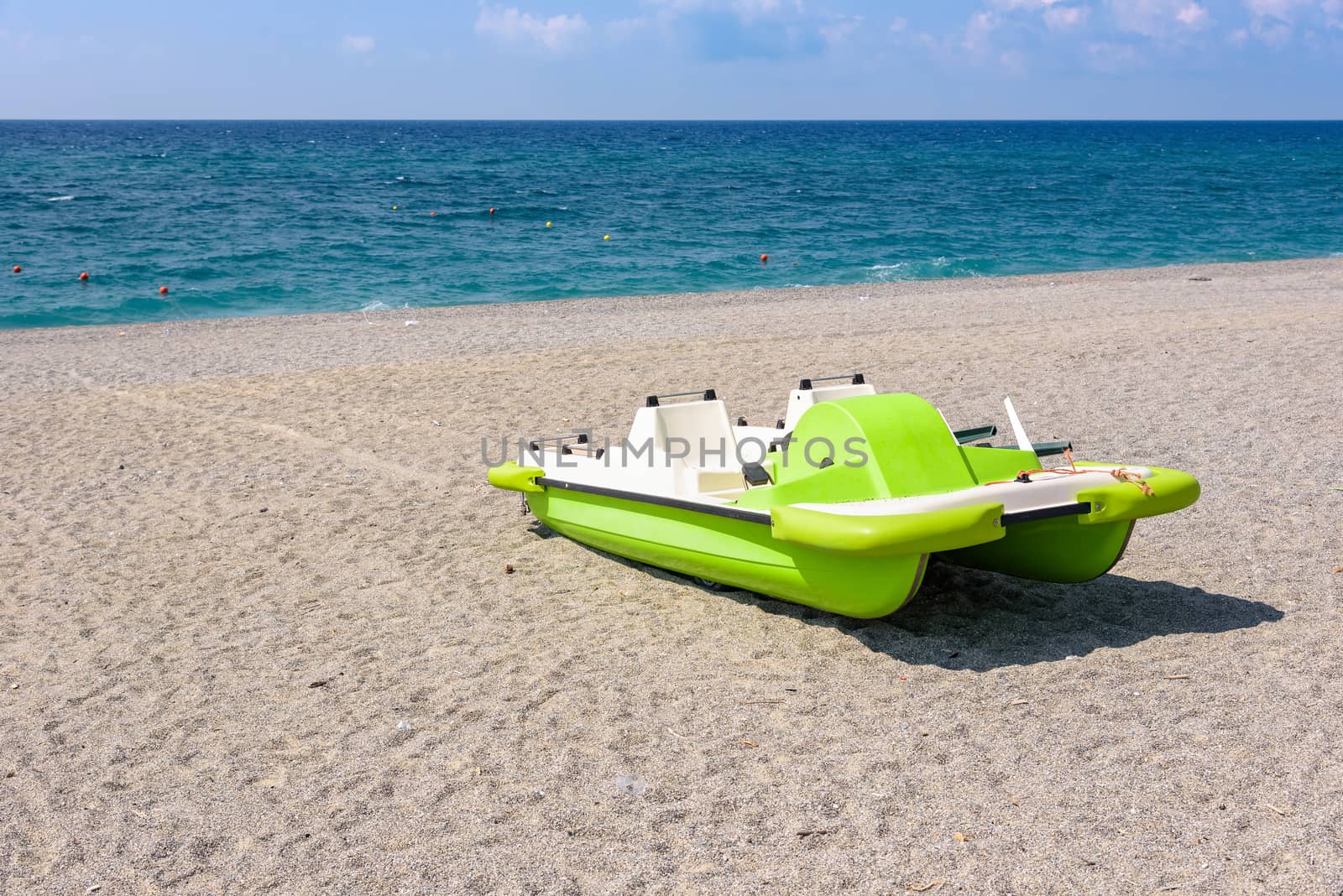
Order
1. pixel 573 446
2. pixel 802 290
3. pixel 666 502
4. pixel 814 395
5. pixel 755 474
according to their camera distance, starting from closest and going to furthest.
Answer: pixel 666 502
pixel 755 474
pixel 814 395
pixel 573 446
pixel 802 290

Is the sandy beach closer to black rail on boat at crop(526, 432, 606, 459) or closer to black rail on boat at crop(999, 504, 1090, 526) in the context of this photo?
black rail on boat at crop(526, 432, 606, 459)

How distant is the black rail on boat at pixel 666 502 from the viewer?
525cm

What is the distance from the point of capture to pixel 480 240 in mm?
26797

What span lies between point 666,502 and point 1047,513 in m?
1.88

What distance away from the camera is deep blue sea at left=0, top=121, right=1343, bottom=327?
2100 cm

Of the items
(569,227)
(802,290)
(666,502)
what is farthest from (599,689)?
(569,227)

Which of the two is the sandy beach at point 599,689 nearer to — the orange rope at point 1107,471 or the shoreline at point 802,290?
the orange rope at point 1107,471

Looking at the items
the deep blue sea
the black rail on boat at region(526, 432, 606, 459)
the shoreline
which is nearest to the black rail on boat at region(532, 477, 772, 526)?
the black rail on boat at region(526, 432, 606, 459)

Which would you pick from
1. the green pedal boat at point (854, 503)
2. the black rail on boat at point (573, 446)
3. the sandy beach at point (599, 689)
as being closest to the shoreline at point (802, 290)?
the sandy beach at point (599, 689)

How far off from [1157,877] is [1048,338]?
10.2 meters

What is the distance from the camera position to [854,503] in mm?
4898

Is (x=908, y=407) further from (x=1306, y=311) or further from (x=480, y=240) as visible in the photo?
(x=480, y=240)

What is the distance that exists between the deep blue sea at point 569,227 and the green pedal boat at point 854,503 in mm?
13955

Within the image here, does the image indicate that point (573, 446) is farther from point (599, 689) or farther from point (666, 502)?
point (599, 689)
